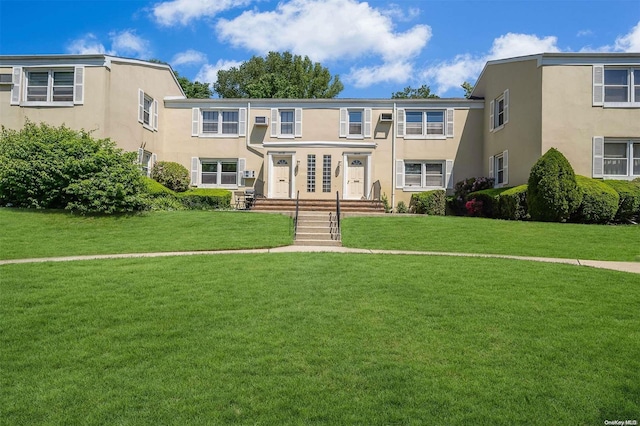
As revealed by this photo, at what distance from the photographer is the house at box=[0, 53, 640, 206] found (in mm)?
17141

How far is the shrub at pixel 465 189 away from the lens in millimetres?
20359

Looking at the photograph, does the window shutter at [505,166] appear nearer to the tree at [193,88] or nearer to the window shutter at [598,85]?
the window shutter at [598,85]

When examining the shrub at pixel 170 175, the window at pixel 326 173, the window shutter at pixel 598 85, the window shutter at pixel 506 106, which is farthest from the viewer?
the window at pixel 326 173

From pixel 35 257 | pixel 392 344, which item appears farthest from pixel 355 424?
pixel 35 257

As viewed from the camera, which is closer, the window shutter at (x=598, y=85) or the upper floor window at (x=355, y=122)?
the window shutter at (x=598, y=85)

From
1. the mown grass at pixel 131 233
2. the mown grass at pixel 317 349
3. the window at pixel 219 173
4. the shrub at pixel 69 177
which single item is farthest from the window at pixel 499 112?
the shrub at pixel 69 177

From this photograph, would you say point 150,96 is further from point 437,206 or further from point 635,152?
A: point 635,152

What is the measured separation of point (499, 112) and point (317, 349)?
62.2 ft

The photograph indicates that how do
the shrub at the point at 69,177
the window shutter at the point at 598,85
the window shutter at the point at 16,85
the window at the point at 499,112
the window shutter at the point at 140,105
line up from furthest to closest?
the window shutter at the point at 140,105 → the window at the point at 499,112 → the window shutter at the point at 16,85 → the window shutter at the point at 598,85 → the shrub at the point at 69,177

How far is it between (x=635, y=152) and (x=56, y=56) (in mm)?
23967

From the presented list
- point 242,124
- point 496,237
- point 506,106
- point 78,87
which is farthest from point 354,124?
point 78,87

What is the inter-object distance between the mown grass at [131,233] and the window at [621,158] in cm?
1282

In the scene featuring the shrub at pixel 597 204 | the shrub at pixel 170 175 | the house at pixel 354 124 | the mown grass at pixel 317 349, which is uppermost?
the house at pixel 354 124

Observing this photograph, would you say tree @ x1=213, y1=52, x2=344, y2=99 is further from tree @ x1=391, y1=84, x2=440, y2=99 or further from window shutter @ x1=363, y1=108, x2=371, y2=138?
window shutter @ x1=363, y1=108, x2=371, y2=138
